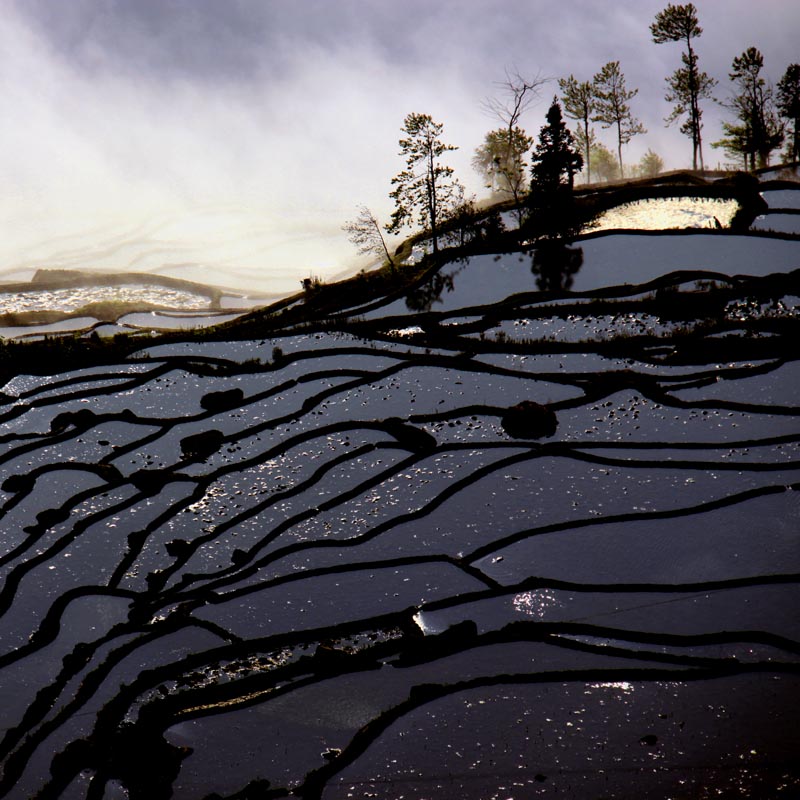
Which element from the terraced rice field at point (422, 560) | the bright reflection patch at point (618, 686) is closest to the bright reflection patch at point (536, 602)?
the terraced rice field at point (422, 560)

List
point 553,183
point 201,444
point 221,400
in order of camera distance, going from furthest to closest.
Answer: point 553,183 < point 221,400 < point 201,444

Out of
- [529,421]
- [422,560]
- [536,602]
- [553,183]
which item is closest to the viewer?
[536,602]

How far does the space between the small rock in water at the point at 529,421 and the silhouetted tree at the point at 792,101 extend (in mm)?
28721

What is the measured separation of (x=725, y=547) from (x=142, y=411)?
11.0 m

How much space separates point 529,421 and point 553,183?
38.9ft

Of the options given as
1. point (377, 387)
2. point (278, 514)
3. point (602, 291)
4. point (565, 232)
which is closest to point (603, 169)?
point (565, 232)

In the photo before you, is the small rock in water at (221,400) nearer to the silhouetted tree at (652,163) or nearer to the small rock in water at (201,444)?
the small rock in water at (201,444)

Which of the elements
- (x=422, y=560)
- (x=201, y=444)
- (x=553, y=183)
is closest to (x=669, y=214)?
(x=553, y=183)

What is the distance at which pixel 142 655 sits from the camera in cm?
962

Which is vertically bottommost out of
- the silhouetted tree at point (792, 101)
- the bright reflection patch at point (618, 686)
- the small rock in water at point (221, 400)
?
the bright reflection patch at point (618, 686)

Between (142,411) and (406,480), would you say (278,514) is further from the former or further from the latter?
(142,411)

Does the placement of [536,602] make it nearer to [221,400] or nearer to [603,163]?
[221,400]

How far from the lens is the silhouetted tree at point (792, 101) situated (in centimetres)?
3478

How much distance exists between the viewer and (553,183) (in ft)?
74.0
